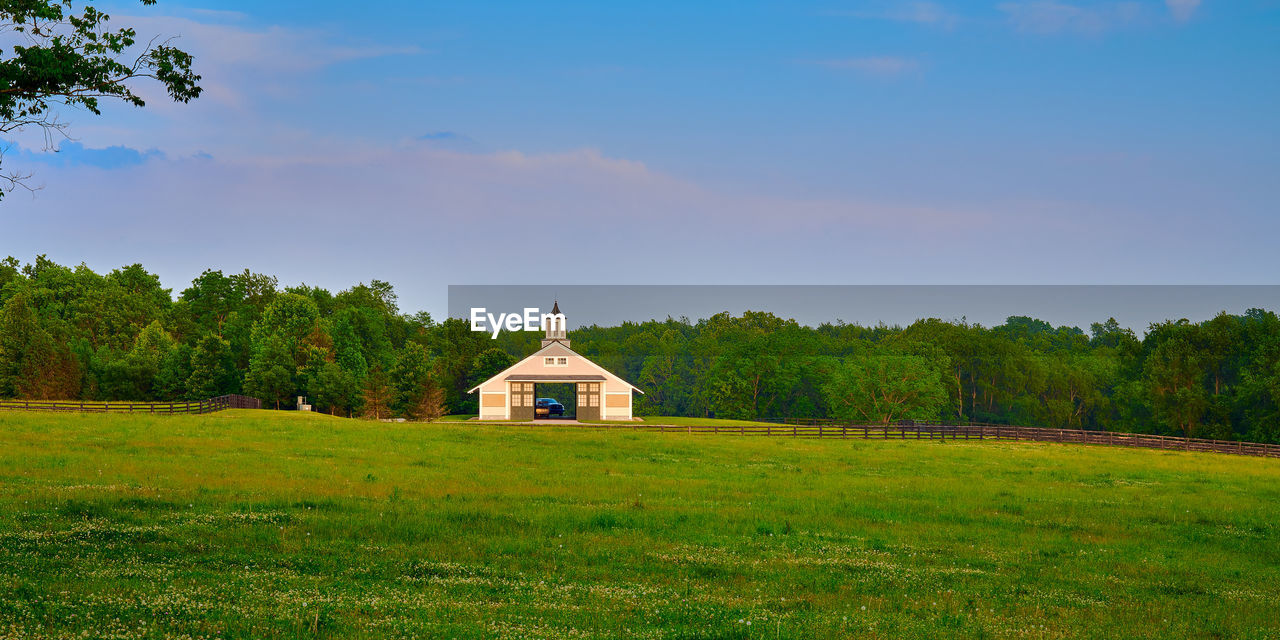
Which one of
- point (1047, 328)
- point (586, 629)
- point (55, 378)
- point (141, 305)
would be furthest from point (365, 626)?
point (1047, 328)

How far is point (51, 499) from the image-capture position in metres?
21.0

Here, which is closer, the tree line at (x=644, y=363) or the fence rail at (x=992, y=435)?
the fence rail at (x=992, y=435)

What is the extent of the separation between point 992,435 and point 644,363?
212ft

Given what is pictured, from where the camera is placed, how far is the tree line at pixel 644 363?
84.5 meters

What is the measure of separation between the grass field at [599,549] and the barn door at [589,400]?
4437 cm

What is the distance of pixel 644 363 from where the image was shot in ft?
412

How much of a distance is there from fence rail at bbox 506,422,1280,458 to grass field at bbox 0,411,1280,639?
77.3ft

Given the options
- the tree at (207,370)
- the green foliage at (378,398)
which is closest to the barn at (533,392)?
the green foliage at (378,398)

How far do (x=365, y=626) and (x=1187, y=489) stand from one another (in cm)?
3442

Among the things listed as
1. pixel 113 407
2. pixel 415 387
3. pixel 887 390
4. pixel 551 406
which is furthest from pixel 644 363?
pixel 113 407

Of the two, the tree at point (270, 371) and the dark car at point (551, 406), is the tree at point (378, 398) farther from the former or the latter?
the dark car at point (551, 406)

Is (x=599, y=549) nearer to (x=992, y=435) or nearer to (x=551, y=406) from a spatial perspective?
(x=992, y=435)

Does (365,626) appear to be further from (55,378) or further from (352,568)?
(55,378)

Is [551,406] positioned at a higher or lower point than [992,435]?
higher
